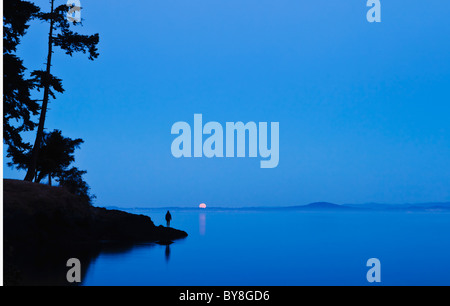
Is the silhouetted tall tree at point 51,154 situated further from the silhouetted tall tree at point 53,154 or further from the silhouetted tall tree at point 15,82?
the silhouetted tall tree at point 15,82

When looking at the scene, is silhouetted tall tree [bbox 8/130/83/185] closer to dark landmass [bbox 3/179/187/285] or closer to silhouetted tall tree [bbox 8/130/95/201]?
silhouetted tall tree [bbox 8/130/95/201]

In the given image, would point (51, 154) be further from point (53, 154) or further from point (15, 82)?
point (15, 82)

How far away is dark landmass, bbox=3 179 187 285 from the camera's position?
23673 mm

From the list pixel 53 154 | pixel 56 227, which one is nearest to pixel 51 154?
pixel 53 154

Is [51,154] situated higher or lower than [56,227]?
higher

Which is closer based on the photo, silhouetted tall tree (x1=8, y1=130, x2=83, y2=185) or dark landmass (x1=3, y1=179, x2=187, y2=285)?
dark landmass (x1=3, y1=179, x2=187, y2=285)

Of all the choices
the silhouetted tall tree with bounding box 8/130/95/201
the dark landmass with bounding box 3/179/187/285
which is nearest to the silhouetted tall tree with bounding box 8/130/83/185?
the silhouetted tall tree with bounding box 8/130/95/201

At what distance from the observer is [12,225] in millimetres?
26234

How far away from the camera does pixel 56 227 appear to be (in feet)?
96.7

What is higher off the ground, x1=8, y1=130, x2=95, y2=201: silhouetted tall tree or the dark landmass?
x1=8, y1=130, x2=95, y2=201: silhouetted tall tree

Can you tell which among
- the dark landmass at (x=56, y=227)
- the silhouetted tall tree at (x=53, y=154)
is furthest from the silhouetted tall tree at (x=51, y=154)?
the dark landmass at (x=56, y=227)
